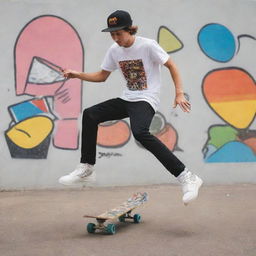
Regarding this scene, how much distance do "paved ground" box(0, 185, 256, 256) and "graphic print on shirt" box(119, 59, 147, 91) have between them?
4.83 feet

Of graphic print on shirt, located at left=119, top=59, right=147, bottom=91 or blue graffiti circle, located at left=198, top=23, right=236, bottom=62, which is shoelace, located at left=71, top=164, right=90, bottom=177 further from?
blue graffiti circle, located at left=198, top=23, right=236, bottom=62

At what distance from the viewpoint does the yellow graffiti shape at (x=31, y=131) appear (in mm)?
7641

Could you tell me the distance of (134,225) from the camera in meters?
5.38

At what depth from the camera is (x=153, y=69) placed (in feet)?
16.9

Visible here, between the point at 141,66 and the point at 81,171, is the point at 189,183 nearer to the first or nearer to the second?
the point at 81,171

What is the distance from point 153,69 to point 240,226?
6.06ft

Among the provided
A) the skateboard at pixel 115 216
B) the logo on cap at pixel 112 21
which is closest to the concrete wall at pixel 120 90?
the skateboard at pixel 115 216

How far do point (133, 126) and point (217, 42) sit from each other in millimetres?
3688

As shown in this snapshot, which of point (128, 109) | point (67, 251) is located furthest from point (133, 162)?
point (67, 251)

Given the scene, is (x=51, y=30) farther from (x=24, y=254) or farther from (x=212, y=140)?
(x=24, y=254)

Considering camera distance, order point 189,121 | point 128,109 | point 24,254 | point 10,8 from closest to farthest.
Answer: point 24,254, point 128,109, point 10,8, point 189,121

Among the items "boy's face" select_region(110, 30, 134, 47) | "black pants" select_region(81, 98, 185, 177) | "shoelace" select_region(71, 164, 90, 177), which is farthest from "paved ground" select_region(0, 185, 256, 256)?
"boy's face" select_region(110, 30, 134, 47)

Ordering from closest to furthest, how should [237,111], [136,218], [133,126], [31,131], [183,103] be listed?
1. [183,103]
2. [133,126]
3. [136,218]
4. [31,131]
5. [237,111]

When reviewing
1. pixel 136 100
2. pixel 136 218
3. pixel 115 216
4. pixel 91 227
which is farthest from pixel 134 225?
pixel 136 100
